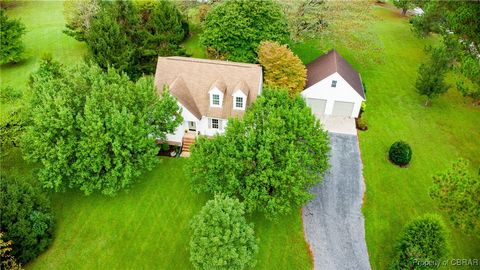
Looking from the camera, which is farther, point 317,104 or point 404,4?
point 404,4

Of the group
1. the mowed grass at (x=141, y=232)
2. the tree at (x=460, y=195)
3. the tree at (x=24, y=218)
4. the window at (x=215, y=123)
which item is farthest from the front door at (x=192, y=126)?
the tree at (x=460, y=195)

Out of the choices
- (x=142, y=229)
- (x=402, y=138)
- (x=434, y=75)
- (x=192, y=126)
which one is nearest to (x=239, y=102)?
(x=192, y=126)

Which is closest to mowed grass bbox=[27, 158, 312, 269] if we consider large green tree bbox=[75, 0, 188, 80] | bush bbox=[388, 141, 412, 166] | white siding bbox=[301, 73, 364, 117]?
bush bbox=[388, 141, 412, 166]

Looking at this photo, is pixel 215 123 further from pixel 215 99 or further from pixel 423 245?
pixel 423 245

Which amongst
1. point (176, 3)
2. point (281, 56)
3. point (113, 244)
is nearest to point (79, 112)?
point (113, 244)

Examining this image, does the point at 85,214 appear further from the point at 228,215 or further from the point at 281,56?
the point at 281,56

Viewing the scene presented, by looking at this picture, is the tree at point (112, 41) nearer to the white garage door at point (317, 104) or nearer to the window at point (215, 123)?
the window at point (215, 123)
